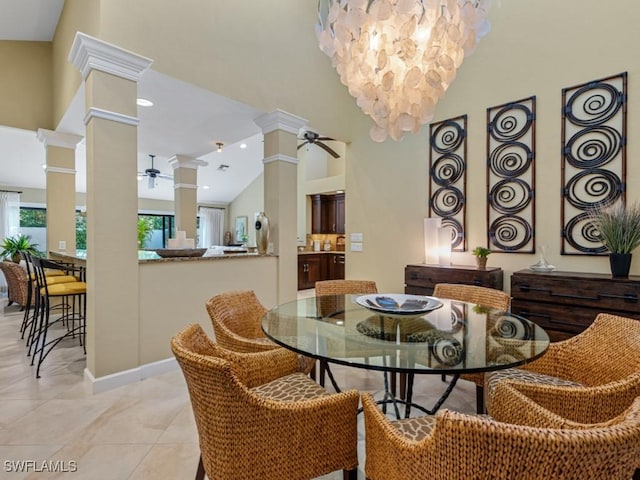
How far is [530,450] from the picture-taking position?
26.8 inches

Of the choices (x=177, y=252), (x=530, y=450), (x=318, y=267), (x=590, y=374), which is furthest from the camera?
(x=318, y=267)

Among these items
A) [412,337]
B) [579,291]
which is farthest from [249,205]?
[412,337]

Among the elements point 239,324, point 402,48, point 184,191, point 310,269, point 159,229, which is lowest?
point 310,269

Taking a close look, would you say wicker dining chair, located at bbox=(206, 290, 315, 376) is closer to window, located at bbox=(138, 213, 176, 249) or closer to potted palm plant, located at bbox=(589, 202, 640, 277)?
potted palm plant, located at bbox=(589, 202, 640, 277)

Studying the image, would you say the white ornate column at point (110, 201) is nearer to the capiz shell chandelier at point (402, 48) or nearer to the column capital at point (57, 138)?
the capiz shell chandelier at point (402, 48)

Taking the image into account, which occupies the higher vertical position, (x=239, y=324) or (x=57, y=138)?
(x=57, y=138)

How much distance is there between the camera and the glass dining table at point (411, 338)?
1.22 m

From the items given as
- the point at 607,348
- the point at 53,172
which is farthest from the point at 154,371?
the point at 53,172

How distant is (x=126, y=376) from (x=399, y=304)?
2.19 meters

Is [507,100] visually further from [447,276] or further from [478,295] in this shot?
[478,295]

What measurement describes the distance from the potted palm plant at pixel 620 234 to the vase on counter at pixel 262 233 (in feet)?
9.96

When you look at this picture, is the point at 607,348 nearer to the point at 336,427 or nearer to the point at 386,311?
the point at 386,311

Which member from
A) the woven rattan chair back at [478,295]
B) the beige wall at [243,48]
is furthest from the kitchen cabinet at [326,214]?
the woven rattan chair back at [478,295]

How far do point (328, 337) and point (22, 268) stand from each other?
5070 mm
